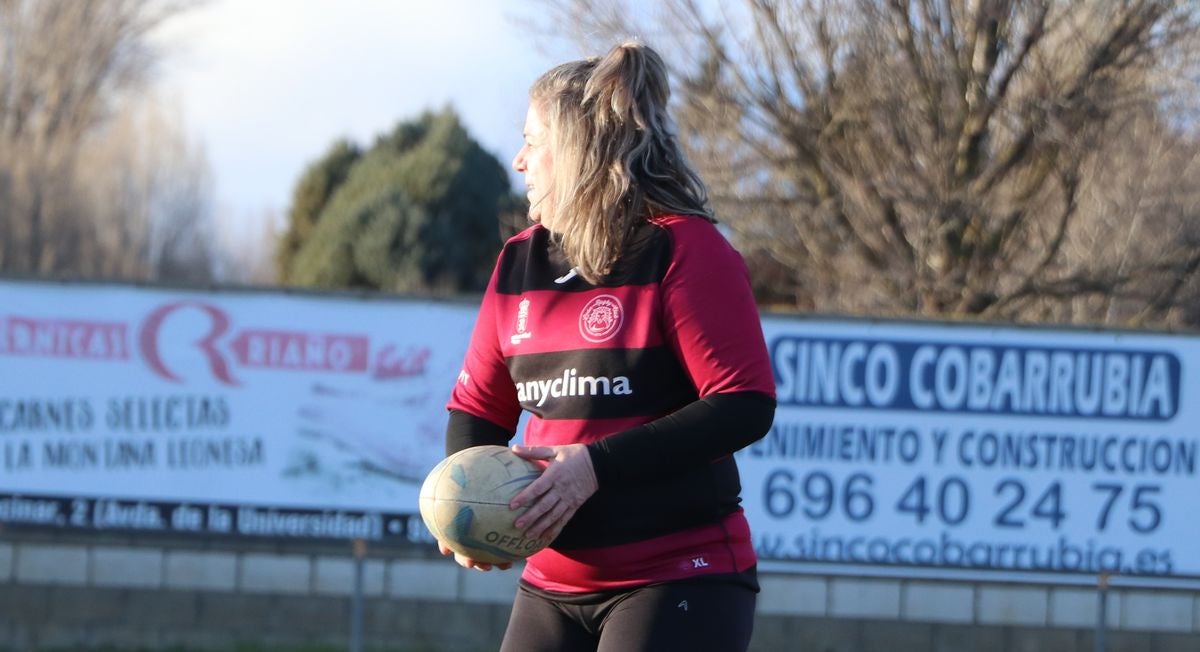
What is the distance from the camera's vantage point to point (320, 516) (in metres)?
9.23

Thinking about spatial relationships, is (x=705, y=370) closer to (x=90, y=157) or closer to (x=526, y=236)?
(x=526, y=236)

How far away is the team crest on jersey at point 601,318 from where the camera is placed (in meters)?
2.88

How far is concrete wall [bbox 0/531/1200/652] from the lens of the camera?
29.8 ft

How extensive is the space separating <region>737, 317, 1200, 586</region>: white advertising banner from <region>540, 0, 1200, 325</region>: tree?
2.48 metres

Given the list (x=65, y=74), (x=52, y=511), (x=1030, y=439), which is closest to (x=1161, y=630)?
(x=1030, y=439)

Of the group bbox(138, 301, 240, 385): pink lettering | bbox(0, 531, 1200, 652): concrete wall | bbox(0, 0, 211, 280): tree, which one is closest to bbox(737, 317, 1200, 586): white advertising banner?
bbox(0, 531, 1200, 652): concrete wall

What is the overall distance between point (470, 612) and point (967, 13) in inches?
226

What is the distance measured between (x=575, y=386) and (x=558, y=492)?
0.24 metres

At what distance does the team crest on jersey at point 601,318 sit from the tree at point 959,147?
8.66 metres

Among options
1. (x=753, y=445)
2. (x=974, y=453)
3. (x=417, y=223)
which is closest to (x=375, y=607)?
(x=753, y=445)

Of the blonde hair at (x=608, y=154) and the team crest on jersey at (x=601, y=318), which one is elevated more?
the blonde hair at (x=608, y=154)

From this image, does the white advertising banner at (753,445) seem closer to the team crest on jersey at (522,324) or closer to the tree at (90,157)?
the team crest on jersey at (522,324)

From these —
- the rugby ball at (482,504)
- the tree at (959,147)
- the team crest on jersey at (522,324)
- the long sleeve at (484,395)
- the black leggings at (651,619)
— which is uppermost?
the tree at (959,147)

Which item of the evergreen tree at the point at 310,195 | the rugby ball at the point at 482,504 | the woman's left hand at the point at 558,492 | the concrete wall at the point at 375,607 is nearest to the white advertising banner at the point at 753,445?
the concrete wall at the point at 375,607
